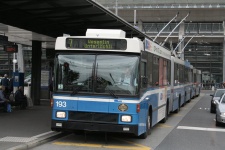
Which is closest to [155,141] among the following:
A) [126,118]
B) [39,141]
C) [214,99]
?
[126,118]

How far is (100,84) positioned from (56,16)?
24.5 ft

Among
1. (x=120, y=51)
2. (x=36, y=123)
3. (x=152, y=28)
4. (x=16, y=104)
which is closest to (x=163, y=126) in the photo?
(x=36, y=123)

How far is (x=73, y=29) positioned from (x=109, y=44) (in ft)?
33.8

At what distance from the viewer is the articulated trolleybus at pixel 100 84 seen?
377 inches

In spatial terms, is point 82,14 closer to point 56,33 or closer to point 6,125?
point 56,33

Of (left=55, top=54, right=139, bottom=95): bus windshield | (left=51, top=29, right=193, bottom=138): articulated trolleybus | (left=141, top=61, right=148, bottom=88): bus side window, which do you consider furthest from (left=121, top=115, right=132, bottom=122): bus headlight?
(left=141, top=61, right=148, bottom=88): bus side window

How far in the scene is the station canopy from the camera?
13.8 m

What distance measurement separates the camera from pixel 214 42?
64375mm

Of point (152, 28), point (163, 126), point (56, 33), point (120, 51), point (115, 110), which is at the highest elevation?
point (152, 28)

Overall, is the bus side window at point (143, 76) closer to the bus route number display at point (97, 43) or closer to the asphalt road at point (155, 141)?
the bus route number display at point (97, 43)

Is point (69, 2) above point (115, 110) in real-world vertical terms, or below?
above

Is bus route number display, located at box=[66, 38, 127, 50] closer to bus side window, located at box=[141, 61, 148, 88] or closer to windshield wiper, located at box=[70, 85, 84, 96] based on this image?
bus side window, located at box=[141, 61, 148, 88]

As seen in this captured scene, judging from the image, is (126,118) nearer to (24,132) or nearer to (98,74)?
(98,74)

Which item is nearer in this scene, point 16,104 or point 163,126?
point 163,126
